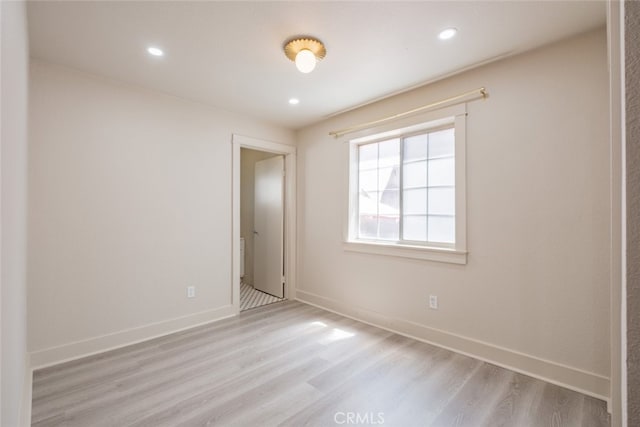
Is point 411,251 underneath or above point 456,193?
underneath

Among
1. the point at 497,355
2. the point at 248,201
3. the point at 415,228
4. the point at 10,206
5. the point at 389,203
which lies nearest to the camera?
the point at 10,206

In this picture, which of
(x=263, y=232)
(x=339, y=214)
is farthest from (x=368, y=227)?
(x=263, y=232)

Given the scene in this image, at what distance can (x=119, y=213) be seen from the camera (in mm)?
2668

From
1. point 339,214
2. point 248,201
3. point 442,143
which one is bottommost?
point 339,214

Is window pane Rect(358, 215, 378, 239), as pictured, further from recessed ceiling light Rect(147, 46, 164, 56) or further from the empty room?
recessed ceiling light Rect(147, 46, 164, 56)

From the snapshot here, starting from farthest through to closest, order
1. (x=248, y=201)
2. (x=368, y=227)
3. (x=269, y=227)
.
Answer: (x=248, y=201) → (x=269, y=227) → (x=368, y=227)

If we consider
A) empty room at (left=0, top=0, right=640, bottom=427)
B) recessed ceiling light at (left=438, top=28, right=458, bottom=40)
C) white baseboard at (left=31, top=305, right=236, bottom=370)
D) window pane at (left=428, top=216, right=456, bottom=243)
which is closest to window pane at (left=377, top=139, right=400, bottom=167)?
empty room at (left=0, top=0, right=640, bottom=427)

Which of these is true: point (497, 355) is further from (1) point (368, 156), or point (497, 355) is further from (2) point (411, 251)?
(1) point (368, 156)

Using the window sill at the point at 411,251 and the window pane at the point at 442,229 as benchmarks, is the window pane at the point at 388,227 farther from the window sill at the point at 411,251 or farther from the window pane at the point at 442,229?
the window pane at the point at 442,229

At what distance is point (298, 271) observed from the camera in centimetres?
416

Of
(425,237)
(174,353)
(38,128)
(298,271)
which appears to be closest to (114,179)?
(38,128)

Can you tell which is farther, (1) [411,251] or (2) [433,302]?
(1) [411,251]

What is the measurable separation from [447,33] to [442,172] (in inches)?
47.1

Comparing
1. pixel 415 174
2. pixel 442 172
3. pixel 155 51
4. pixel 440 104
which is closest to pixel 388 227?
pixel 415 174
